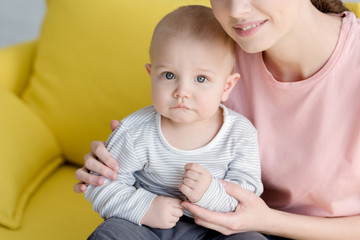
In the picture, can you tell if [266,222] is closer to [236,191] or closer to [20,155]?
[236,191]

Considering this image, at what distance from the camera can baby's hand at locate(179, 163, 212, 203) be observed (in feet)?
3.75

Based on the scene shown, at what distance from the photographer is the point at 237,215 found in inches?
48.2

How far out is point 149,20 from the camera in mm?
1734

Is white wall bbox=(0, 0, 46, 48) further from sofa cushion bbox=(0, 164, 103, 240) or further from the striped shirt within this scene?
the striped shirt

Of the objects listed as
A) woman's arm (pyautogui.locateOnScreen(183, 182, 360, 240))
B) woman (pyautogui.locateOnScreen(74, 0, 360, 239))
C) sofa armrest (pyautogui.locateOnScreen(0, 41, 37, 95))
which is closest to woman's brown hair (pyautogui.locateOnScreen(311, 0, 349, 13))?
woman (pyautogui.locateOnScreen(74, 0, 360, 239))

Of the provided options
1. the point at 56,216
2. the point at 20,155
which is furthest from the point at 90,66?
the point at 56,216

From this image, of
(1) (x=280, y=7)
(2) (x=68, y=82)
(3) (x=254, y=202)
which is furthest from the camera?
(2) (x=68, y=82)

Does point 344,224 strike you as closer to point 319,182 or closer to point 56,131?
point 319,182

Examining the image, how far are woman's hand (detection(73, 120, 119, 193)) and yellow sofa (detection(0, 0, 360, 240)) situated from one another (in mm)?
354

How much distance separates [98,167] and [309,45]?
2.05 feet

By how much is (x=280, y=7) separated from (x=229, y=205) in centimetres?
49

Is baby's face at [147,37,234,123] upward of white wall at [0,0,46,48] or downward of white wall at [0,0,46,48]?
upward

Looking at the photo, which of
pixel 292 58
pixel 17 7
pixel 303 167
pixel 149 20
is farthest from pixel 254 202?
pixel 17 7

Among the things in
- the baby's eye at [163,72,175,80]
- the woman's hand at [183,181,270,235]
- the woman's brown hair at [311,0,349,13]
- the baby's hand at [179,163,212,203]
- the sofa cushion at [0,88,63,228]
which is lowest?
the sofa cushion at [0,88,63,228]
